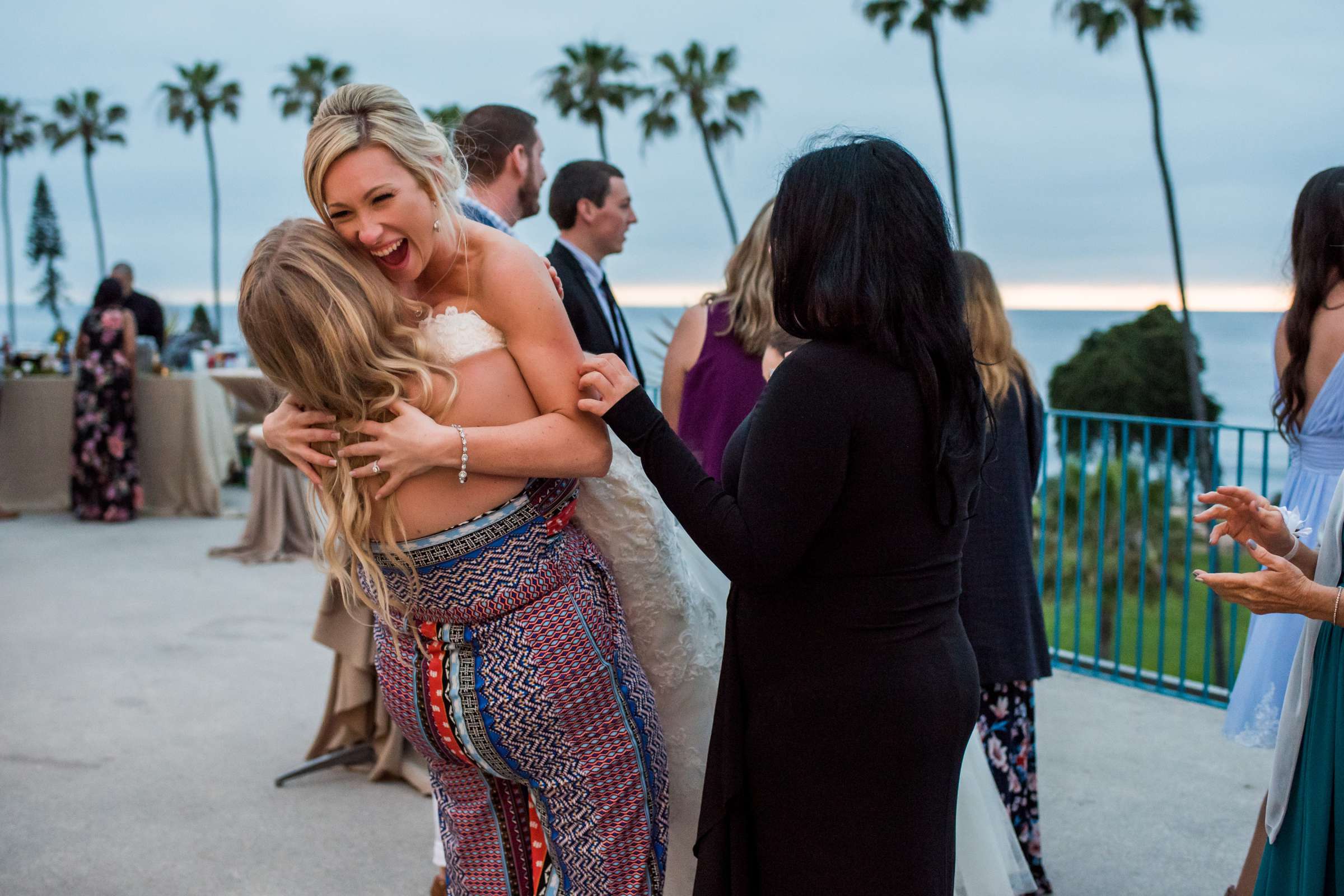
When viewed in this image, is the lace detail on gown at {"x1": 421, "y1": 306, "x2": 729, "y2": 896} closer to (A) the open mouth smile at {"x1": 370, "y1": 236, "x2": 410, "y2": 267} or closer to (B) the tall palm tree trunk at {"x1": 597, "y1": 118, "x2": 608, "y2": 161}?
(A) the open mouth smile at {"x1": 370, "y1": 236, "x2": 410, "y2": 267}

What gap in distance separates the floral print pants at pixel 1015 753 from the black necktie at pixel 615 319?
1476mm

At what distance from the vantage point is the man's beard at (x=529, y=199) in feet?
9.49

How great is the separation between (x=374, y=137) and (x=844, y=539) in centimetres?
82

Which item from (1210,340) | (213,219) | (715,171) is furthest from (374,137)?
(1210,340)

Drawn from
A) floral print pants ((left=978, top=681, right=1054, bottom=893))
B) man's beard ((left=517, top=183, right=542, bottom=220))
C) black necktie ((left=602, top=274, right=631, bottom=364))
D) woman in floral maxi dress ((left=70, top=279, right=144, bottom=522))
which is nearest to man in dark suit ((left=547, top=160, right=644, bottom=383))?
black necktie ((left=602, top=274, right=631, bottom=364))

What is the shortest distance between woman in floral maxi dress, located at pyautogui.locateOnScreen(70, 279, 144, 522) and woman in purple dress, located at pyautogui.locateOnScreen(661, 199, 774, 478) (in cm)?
633

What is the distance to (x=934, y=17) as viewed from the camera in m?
21.0

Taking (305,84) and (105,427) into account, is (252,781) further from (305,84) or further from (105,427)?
(305,84)

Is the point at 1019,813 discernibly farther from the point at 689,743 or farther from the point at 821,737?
the point at 821,737

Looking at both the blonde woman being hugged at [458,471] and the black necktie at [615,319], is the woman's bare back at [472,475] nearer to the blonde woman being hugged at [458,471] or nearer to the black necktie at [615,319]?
the blonde woman being hugged at [458,471]

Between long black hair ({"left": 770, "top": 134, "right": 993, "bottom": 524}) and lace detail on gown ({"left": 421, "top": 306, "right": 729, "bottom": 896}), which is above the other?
long black hair ({"left": 770, "top": 134, "right": 993, "bottom": 524})

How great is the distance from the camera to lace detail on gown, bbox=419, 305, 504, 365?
1.44 metres

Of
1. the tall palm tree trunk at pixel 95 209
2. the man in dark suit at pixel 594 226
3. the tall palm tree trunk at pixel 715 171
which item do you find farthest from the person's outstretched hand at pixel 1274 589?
the tall palm tree trunk at pixel 95 209

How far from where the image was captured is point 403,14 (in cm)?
1761
